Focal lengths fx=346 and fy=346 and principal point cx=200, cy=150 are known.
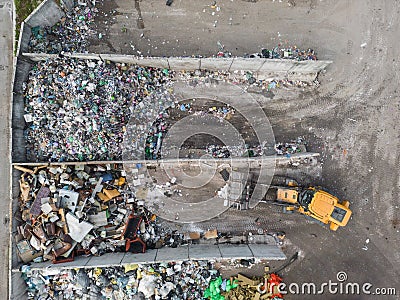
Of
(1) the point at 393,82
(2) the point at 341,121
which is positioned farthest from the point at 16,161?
(1) the point at 393,82

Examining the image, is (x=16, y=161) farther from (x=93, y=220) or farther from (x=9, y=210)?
(x=93, y=220)

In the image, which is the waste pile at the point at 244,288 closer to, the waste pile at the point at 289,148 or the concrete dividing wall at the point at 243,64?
the waste pile at the point at 289,148

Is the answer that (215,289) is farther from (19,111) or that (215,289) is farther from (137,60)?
(19,111)

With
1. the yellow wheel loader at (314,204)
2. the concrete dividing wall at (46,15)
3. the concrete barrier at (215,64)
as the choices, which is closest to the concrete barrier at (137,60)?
the concrete barrier at (215,64)

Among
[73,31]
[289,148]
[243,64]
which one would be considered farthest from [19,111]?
[289,148]

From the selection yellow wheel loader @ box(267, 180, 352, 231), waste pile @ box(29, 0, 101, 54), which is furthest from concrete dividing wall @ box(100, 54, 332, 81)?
yellow wheel loader @ box(267, 180, 352, 231)

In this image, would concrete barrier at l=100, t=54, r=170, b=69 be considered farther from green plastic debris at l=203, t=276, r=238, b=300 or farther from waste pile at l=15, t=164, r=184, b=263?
green plastic debris at l=203, t=276, r=238, b=300
